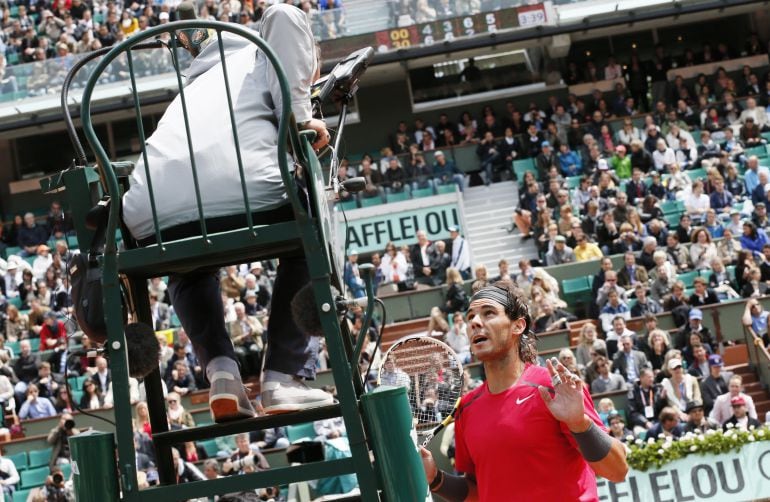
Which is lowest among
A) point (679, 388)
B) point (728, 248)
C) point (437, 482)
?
point (679, 388)

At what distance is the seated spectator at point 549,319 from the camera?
1648 cm

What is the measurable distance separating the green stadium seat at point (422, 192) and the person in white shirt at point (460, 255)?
274 centimetres

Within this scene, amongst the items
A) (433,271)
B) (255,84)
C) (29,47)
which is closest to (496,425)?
(255,84)

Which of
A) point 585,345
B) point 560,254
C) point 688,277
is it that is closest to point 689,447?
point 585,345

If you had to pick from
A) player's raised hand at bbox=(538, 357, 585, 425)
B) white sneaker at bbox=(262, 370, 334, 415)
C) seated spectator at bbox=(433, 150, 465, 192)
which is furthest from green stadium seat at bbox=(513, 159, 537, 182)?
player's raised hand at bbox=(538, 357, 585, 425)

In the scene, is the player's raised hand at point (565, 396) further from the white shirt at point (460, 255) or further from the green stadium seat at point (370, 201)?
the green stadium seat at point (370, 201)

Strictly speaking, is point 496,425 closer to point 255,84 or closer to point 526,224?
point 255,84

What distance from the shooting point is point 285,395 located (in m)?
4.21

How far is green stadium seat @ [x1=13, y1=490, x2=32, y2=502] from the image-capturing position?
47.9 ft

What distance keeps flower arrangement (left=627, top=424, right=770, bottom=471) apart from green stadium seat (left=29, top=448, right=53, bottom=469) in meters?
7.15

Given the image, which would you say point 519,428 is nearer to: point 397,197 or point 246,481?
point 246,481

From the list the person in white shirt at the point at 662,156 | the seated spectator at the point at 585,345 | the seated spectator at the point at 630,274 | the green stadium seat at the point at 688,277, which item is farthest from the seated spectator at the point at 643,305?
the person in white shirt at the point at 662,156

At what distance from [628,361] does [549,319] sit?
7.13 feet

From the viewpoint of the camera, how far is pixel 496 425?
408 cm
